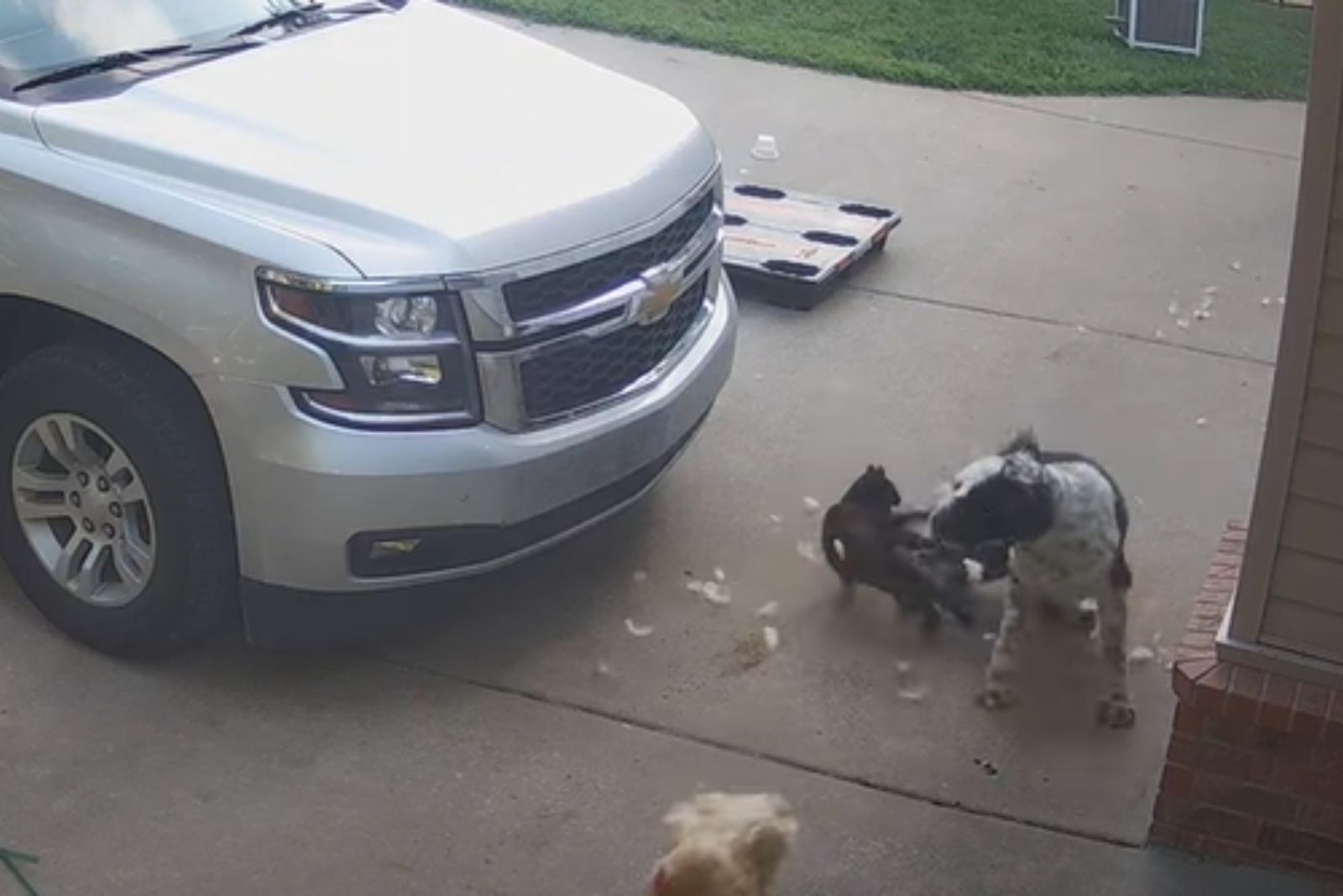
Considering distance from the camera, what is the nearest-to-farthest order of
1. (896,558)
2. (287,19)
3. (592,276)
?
(592,276)
(896,558)
(287,19)

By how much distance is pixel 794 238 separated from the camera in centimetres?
711

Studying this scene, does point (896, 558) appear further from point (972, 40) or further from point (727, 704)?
point (972, 40)

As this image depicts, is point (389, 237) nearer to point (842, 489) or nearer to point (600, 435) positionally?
point (600, 435)

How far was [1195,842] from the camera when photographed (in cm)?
394

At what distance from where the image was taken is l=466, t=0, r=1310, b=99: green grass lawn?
392 inches

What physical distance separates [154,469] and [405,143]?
40.3 inches

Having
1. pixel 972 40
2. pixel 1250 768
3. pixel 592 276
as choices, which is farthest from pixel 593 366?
pixel 972 40

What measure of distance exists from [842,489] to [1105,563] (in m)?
1.18

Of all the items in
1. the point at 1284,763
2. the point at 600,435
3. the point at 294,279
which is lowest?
the point at 1284,763

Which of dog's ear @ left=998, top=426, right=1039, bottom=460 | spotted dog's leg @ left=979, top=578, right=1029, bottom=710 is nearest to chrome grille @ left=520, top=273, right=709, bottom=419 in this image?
dog's ear @ left=998, top=426, right=1039, bottom=460

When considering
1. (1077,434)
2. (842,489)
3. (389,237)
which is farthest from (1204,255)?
(389,237)

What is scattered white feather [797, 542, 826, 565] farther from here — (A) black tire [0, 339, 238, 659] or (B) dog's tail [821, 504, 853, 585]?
(A) black tire [0, 339, 238, 659]

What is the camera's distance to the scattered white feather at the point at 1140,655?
4688 mm

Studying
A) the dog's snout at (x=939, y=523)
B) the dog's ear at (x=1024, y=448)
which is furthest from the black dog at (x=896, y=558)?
the dog's ear at (x=1024, y=448)
